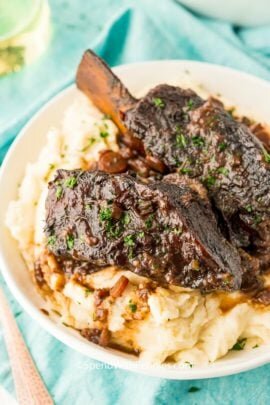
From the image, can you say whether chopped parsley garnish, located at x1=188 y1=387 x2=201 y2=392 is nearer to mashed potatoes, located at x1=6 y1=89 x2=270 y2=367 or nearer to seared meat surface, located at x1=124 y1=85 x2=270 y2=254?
mashed potatoes, located at x1=6 y1=89 x2=270 y2=367

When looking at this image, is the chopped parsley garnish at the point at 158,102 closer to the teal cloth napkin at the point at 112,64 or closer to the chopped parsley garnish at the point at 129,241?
the chopped parsley garnish at the point at 129,241

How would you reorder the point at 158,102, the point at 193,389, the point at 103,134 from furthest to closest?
the point at 103,134
the point at 158,102
the point at 193,389

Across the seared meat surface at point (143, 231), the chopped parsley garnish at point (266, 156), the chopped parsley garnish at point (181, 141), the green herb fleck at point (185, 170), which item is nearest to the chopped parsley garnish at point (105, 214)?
the seared meat surface at point (143, 231)

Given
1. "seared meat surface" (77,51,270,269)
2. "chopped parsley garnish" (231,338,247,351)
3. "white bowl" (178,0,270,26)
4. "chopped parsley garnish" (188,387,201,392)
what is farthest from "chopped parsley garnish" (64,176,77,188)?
"white bowl" (178,0,270,26)

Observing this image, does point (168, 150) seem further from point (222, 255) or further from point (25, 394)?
point (25, 394)

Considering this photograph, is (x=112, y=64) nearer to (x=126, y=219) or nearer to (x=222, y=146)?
(x=222, y=146)

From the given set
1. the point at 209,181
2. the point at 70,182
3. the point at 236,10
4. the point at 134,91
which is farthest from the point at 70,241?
the point at 236,10

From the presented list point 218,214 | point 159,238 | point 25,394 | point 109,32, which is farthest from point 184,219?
point 109,32
